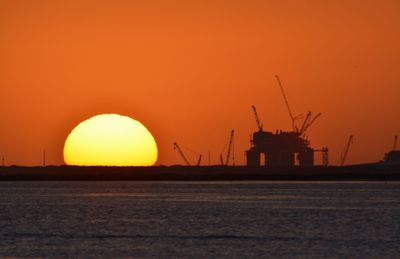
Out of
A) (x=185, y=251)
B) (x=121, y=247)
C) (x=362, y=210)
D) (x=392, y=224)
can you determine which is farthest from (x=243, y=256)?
(x=362, y=210)

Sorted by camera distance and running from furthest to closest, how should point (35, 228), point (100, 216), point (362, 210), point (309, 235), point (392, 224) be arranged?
1. point (362, 210)
2. point (100, 216)
3. point (392, 224)
4. point (35, 228)
5. point (309, 235)

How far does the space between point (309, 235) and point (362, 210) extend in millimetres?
49910

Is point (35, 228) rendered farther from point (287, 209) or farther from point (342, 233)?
point (287, 209)

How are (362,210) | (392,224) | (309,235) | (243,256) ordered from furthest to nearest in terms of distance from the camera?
(362,210) < (392,224) < (309,235) < (243,256)

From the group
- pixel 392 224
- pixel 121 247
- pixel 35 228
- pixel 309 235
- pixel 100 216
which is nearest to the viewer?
pixel 121 247

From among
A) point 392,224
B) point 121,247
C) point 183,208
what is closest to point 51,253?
point 121,247

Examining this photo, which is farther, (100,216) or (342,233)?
(100,216)

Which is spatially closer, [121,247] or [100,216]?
[121,247]

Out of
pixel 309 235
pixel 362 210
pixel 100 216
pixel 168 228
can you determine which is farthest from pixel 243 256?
pixel 362 210

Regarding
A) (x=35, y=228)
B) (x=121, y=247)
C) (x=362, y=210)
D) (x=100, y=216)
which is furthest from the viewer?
(x=362, y=210)

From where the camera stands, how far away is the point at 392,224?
119312 millimetres

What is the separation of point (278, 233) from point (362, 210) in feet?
156

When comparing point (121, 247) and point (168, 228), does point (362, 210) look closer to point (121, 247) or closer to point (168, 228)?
point (168, 228)

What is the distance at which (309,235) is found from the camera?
10269 cm
